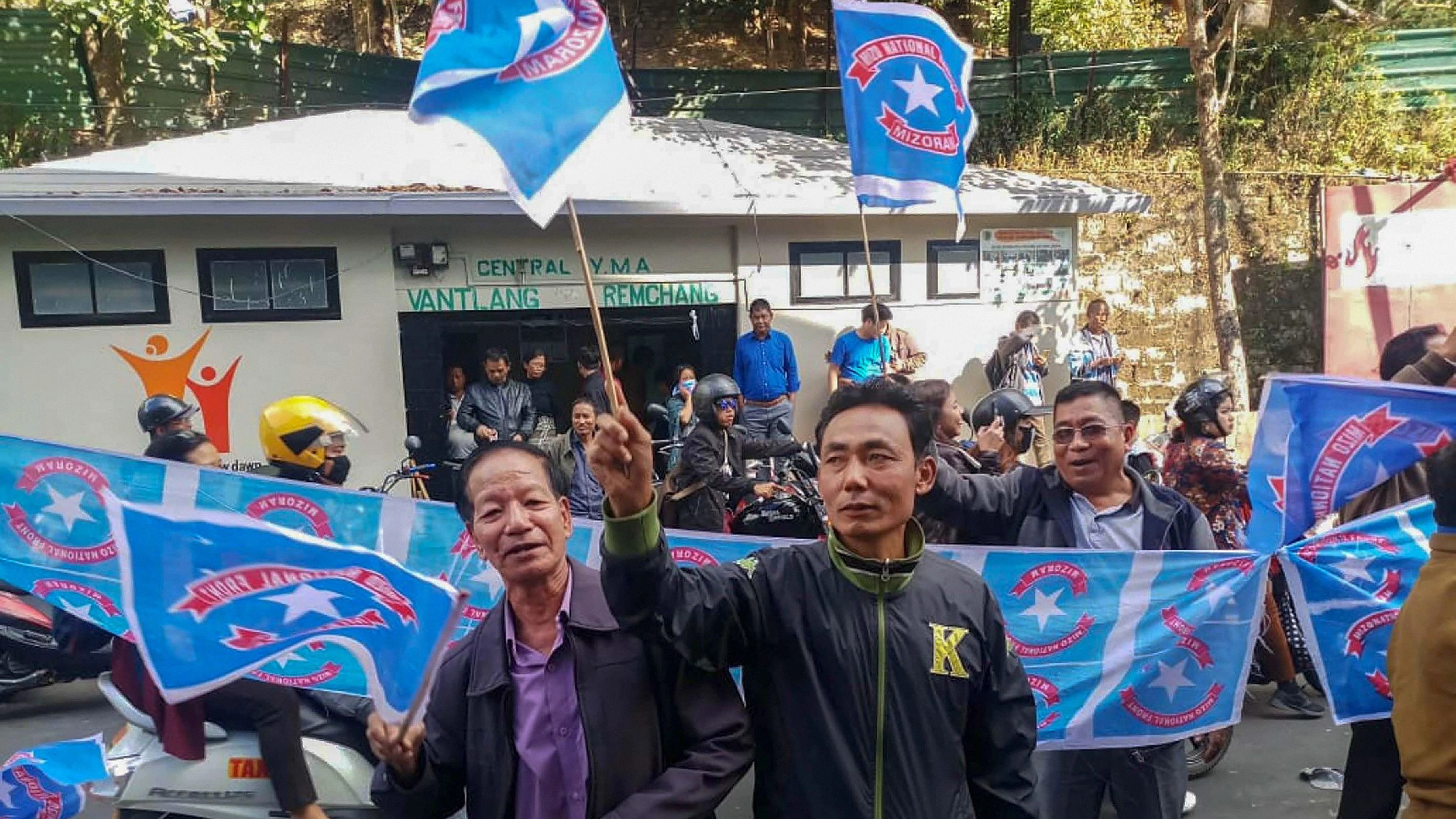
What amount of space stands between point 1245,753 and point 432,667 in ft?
15.8

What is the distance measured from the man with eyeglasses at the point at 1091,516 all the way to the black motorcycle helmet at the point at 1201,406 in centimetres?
Result: 177

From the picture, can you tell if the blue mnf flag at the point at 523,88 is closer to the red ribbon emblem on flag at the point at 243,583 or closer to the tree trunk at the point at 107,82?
the red ribbon emblem on flag at the point at 243,583

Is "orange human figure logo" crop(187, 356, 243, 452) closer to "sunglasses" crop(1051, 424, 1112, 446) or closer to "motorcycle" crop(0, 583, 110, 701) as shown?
"motorcycle" crop(0, 583, 110, 701)

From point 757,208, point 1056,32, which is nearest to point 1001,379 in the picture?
point 757,208

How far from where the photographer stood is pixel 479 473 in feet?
7.87

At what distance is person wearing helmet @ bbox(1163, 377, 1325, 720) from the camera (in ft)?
17.4

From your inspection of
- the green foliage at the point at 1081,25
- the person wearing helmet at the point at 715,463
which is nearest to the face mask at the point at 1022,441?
the person wearing helmet at the point at 715,463

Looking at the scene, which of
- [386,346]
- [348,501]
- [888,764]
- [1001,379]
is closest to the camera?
[888,764]

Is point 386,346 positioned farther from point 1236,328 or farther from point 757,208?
point 1236,328

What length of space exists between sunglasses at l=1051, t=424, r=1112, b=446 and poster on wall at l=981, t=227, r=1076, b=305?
9237 mm

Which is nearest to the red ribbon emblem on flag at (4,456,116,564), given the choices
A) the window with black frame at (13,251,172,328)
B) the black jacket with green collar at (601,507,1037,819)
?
the black jacket with green collar at (601,507,1037,819)

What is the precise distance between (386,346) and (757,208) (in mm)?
3780

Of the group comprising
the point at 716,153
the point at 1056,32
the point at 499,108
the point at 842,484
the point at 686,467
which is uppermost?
the point at 1056,32

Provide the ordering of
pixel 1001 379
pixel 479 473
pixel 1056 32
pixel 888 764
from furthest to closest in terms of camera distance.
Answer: pixel 1056 32
pixel 1001 379
pixel 479 473
pixel 888 764
